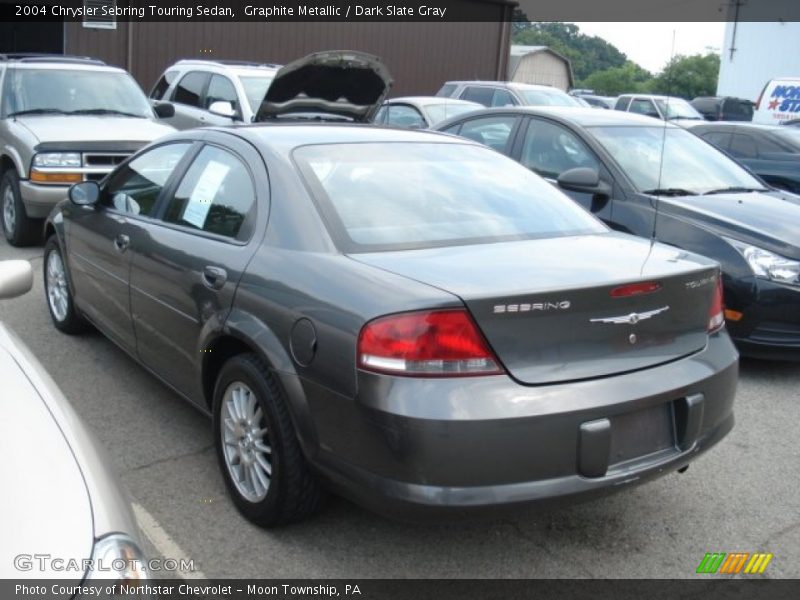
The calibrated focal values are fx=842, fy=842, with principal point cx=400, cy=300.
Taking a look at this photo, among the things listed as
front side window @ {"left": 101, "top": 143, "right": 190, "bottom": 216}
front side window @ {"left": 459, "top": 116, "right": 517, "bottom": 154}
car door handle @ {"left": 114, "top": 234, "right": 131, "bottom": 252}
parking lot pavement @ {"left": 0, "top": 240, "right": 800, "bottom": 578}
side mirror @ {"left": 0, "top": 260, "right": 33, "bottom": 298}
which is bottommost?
parking lot pavement @ {"left": 0, "top": 240, "right": 800, "bottom": 578}

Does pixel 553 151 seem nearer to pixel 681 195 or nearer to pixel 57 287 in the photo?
pixel 681 195

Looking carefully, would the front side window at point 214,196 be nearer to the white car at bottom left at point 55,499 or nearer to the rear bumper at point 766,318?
the white car at bottom left at point 55,499

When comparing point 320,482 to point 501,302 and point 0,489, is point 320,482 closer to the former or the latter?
point 501,302

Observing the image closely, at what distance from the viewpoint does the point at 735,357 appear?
3.37 m

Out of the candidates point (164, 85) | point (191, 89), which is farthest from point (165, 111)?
point (164, 85)

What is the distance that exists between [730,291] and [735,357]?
211cm

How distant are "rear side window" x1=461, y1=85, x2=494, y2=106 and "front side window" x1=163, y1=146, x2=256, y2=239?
1060 cm

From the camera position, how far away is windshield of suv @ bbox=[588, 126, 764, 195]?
6105 mm

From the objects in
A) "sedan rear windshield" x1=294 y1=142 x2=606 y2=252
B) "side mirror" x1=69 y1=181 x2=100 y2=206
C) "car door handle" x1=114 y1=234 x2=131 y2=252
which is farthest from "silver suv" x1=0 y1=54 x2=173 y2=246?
"sedan rear windshield" x1=294 y1=142 x2=606 y2=252

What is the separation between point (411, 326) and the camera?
8.87ft

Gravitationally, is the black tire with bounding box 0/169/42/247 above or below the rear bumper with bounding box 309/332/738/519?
below

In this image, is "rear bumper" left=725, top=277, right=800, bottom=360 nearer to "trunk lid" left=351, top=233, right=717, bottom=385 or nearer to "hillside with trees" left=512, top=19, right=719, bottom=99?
"hillside with trees" left=512, top=19, right=719, bottom=99

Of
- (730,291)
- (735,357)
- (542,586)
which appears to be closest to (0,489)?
(542,586)

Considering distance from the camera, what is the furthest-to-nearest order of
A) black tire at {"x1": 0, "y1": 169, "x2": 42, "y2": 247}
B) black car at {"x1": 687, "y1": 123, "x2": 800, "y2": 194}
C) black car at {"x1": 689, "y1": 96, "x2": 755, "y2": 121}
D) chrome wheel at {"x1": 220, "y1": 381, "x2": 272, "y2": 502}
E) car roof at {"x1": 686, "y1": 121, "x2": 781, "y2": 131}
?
black car at {"x1": 689, "y1": 96, "x2": 755, "y2": 121} < car roof at {"x1": 686, "y1": 121, "x2": 781, "y2": 131} < black car at {"x1": 687, "y1": 123, "x2": 800, "y2": 194} < black tire at {"x1": 0, "y1": 169, "x2": 42, "y2": 247} < chrome wheel at {"x1": 220, "y1": 381, "x2": 272, "y2": 502}
